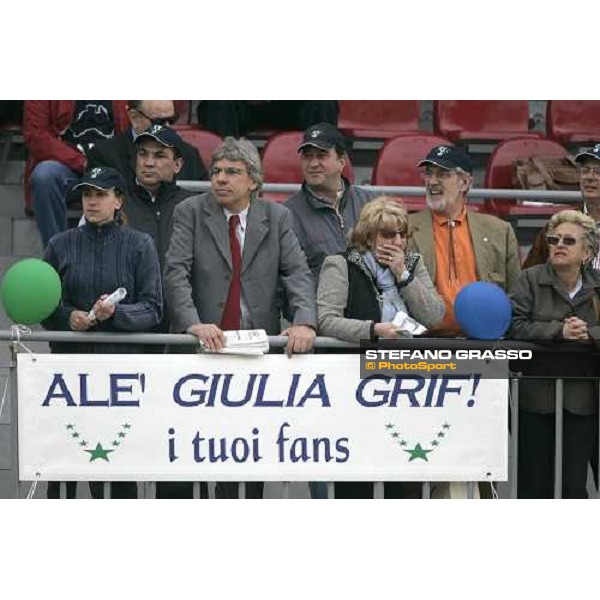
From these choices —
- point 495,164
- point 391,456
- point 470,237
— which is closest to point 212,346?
point 391,456

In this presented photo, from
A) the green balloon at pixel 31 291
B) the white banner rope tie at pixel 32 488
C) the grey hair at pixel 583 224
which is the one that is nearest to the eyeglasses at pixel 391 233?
the grey hair at pixel 583 224

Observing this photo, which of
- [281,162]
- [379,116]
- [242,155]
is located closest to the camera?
[242,155]

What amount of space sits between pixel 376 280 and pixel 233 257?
775 mm

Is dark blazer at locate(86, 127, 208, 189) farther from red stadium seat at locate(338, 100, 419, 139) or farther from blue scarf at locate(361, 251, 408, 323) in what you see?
red stadium seat at locate(338, 100, 419, 139)

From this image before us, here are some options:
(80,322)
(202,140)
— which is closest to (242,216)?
(80,322)

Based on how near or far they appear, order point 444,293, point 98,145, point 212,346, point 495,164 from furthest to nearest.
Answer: point 495,164
point 98,145
point 444,293
point 212,346

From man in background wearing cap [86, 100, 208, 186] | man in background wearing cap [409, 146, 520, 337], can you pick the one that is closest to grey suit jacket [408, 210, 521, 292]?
man in background wearing cap [409, 146, 520, 337]

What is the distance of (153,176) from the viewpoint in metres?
10.2

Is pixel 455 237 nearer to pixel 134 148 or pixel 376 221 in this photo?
pixel 376 221

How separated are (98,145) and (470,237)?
2.33 metres

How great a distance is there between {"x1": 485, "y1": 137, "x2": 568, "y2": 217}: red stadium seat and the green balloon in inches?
176

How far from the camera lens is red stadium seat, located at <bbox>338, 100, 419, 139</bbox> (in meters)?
13.8

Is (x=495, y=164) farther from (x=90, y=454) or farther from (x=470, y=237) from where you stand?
(x=90, y=454)

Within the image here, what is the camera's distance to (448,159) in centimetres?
1012
